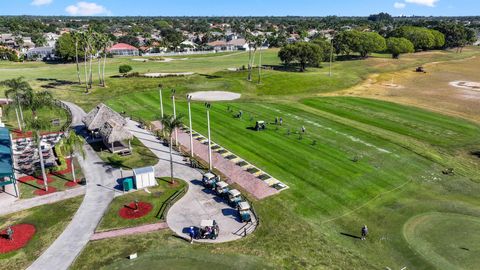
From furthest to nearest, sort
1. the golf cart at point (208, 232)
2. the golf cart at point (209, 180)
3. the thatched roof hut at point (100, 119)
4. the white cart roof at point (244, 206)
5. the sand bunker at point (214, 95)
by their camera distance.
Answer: the sand bunker at point (214, 95) < the thatched roof hut at point (100, 119) < the golf cart at point (209, 180) < the white cart roof at point (244, 206) < the golf cart at point (208, 232)

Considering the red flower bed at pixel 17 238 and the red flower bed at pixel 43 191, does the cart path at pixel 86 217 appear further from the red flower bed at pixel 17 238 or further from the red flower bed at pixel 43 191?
→ the red flower bed at pixel 43 191

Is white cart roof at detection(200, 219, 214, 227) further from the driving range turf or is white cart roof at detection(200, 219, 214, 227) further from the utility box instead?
the utility box

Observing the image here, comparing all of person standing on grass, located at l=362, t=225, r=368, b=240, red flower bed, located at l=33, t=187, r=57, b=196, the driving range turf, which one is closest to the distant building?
the driving range turf

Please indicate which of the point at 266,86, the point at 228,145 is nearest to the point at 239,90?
the point at 266,86

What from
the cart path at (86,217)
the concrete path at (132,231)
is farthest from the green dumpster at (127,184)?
the concrete path at (132,231)

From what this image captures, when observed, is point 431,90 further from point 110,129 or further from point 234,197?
point 110,129

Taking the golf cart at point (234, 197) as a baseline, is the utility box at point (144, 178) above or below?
above
